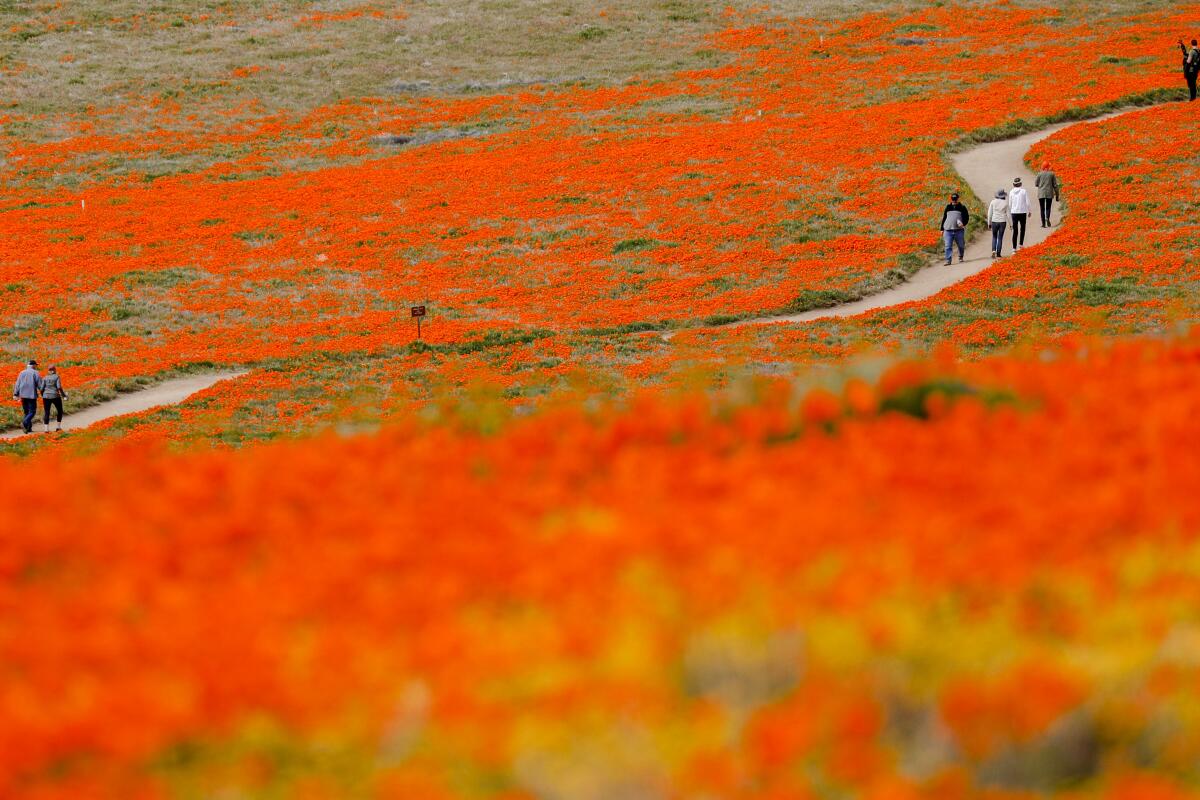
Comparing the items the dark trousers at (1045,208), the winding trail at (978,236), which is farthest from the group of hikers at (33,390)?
the dark trousers at (1045,208)

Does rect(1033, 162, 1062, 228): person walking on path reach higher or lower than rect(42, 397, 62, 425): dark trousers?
higher

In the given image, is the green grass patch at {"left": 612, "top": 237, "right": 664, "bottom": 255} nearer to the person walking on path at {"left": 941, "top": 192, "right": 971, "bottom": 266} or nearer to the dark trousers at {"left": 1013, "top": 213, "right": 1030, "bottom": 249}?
the person walking on path at {"left": 941, "top": 192, "right": 971, "bottom": 266}

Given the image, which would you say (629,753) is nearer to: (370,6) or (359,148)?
(359,148)

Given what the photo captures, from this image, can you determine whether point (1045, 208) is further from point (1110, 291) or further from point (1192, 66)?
point (1192, 66)

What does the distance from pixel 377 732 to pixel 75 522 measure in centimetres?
259

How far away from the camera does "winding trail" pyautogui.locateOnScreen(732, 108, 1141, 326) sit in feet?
94.7

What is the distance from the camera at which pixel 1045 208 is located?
33.8 metres

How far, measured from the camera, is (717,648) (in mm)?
4266

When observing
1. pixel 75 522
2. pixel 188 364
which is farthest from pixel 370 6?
pixel 75 522

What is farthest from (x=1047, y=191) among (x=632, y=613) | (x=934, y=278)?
(x=632, y=613)

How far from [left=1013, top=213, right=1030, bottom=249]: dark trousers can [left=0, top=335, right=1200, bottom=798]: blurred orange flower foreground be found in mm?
25860

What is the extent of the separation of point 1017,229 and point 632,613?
98.1 ft

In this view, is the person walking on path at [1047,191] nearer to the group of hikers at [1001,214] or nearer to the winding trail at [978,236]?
the group of hikers at [1001,214]

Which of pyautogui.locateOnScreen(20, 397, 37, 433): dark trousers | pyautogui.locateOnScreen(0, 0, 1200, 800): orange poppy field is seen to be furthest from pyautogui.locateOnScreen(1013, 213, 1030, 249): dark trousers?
pyautogui.locateOnScreen(20, 397, 37, 433): dark trousers
